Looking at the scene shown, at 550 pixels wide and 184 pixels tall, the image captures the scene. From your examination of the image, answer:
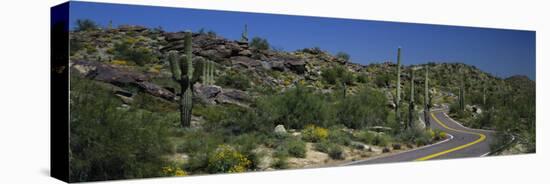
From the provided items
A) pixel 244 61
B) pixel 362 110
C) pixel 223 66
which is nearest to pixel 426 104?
pixel 362 110

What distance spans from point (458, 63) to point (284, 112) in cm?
601

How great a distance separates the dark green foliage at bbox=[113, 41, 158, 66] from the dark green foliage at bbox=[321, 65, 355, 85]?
4.76m

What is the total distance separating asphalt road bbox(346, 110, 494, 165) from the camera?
727 inches

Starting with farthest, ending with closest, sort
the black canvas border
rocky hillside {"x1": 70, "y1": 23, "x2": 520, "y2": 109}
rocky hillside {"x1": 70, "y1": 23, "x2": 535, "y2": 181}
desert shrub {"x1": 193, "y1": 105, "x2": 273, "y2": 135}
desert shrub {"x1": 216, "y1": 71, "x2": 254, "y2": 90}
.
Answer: desert shrub {"x1": 216, "y1": 71, "x2": 254, "y2": 90}, desert shrub {"x1": 193, "y1": 105, "x2": 273, "y2": 135}, rocky hillside {"x1": 70, "y1": 23, "x2": 520, "y2": 109}, rocky hillside {"x1": 70, "y1": 23, "x2": 535, "y2": 181}, the black canvas border

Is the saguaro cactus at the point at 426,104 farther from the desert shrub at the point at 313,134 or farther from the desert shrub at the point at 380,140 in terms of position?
the desert shrub at the point at 313,134

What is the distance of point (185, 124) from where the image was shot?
14945mm

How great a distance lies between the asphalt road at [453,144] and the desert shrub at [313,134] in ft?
8.27

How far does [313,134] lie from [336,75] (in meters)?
1.80

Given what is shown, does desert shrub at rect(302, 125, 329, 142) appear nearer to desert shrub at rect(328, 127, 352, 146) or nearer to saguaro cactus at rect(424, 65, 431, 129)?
desert shrub at rect(328, 127, 352, 146)

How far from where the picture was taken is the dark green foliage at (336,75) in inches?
687

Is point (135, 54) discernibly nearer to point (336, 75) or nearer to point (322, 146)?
point (322, 146)

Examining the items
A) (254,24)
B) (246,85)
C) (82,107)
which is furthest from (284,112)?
(82,107)

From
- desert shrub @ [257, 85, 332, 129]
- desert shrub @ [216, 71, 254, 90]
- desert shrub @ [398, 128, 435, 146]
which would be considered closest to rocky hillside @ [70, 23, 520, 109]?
desert shrub @ [216, 71, 254, 90]

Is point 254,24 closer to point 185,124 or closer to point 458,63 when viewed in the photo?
point 185,124
